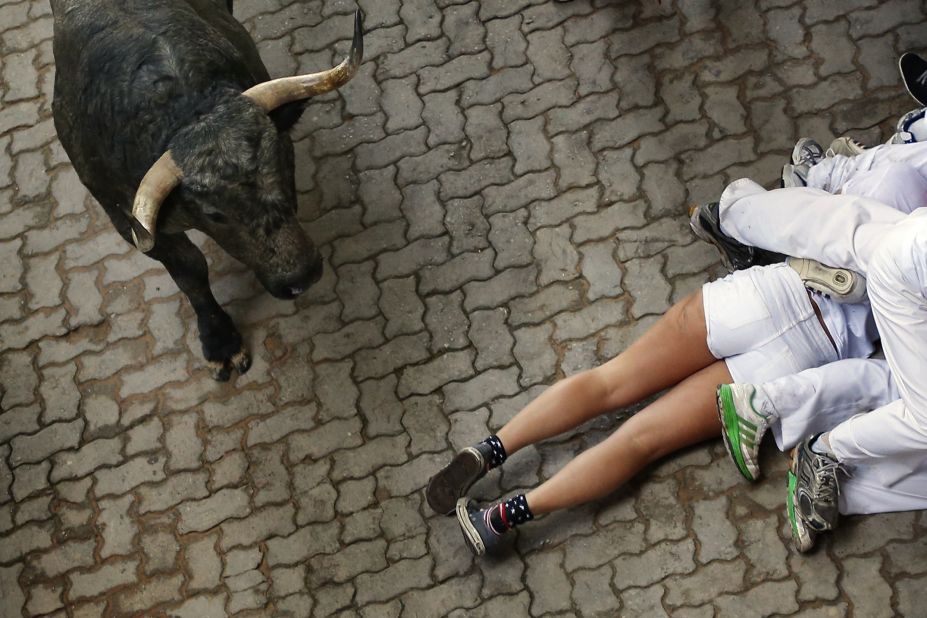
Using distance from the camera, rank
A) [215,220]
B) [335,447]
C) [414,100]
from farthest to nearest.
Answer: [414,100]
[335,447]
[215,220]

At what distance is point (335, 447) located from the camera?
487 centimetres

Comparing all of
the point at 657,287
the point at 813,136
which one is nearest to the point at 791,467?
the point at 657,287

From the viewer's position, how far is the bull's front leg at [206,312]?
4.83 m

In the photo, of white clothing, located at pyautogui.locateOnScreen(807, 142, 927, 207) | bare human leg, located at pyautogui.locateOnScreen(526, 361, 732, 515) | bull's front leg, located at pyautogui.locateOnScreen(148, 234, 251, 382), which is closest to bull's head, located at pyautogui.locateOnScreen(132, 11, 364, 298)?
bull's front leg, located at pyautogui.locateOnScreen(148, 234, 251, 382)

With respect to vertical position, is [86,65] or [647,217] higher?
[86,65]

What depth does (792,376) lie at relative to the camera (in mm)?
4105

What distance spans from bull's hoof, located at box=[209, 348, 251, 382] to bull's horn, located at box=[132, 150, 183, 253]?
1.13 meters

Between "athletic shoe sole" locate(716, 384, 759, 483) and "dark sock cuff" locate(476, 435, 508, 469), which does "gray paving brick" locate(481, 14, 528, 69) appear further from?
"athletic shoe sole" locate(716, 384, 759, 483)

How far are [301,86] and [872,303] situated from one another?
2.50 m

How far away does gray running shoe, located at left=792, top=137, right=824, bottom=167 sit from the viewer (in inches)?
189

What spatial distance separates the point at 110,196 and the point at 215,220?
2.64 feet

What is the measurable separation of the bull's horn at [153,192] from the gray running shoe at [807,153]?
288cm

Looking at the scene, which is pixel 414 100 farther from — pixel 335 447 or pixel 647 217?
pixel 335 447

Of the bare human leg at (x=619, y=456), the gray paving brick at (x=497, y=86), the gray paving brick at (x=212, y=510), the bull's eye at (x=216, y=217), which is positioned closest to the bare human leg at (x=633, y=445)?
the bare human leg at (x=619, y=456)
